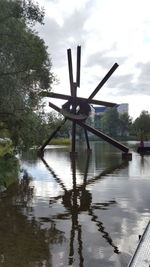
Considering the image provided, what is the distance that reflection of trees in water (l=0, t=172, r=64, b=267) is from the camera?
4539 mm

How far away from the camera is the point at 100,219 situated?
6.70 m

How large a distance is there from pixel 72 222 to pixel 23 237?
1363 millimetres

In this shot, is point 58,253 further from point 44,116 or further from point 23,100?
point 44,116

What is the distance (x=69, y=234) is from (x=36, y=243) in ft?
2.57

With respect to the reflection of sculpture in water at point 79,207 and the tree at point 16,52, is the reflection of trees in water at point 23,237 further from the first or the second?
the tree at point 16,52

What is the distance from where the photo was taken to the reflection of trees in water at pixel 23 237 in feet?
14.9

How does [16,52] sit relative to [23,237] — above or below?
above

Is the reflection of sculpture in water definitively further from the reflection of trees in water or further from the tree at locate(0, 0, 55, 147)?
the tree at locate(0, 0, 55, 147)

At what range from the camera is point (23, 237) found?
5.50m

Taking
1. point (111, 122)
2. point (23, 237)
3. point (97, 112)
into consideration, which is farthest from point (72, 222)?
point (97, 112)

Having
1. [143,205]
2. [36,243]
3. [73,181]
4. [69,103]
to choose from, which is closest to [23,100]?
[73,181]

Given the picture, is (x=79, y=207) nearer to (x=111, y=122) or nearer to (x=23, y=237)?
(x=23, y=237)

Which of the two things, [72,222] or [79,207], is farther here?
[79,207]

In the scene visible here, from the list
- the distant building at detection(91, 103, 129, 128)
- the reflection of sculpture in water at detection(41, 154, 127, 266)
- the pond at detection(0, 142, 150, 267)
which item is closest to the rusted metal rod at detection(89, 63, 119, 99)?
the reflection of sculpture in water at detection(41, 154, 127, 266)
